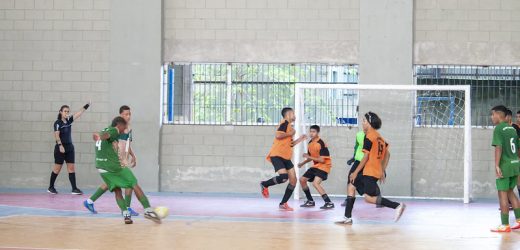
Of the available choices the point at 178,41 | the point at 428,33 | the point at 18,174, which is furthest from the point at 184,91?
the point at 428,33

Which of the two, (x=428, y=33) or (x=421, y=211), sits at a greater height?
(x=428, y=33)

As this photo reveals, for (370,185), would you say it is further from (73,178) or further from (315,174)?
(73,178)

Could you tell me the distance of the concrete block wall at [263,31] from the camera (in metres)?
20.2

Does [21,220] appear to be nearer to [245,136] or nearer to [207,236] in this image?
[207,236]

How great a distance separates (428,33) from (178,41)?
6247 millimetres

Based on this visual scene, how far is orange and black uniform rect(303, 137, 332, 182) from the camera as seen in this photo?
1605 centimetres

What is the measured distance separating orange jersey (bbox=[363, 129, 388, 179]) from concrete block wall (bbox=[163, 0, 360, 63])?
736 centimetres

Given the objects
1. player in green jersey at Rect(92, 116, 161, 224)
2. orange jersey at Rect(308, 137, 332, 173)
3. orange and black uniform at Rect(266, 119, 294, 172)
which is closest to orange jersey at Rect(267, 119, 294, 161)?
orange and black uniform at Rect(266, 119, 294, 172)

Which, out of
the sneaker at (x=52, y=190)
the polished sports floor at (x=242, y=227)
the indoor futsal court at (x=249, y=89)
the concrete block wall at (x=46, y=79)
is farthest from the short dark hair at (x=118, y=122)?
the concrete block wall at (x=46, y=79)

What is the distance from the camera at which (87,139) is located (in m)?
20.6

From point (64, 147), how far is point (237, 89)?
4495 millimetres

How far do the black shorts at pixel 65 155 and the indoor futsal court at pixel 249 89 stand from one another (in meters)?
0.03

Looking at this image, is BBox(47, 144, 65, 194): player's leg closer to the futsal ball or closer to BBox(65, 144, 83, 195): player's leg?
BBox(65, 144, 83, 195): player's leg

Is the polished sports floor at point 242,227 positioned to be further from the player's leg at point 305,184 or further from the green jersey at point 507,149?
the green jersey at point 507,149
